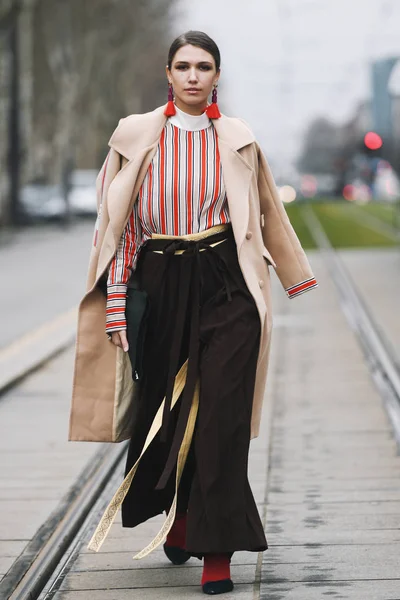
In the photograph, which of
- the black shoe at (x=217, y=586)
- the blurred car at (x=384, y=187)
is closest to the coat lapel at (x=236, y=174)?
the black shoe at (x=217, y=586)

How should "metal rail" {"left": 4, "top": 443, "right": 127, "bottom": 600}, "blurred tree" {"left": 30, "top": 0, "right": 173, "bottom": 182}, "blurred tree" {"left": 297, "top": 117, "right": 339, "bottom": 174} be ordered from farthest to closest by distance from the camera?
"blurred tree" {"left": 297, "top": 117, "right": 339, "bottom": 174}
"blurred tree" {"left": 30, "top": 0, "right": 173, "bottom": 182}
"metal rail" {"left": 4, "top": 443, "right": 127, "bottom": 600}

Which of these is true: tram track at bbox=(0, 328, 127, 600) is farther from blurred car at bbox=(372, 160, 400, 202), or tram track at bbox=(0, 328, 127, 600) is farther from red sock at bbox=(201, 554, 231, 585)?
blurred car at bbox=(372, 160, 400, 202)

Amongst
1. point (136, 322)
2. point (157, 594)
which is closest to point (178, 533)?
point (157, 594)

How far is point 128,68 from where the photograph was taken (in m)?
81.0

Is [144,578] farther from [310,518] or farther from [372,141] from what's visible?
[372,141]

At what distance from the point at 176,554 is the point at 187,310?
38.3 inches

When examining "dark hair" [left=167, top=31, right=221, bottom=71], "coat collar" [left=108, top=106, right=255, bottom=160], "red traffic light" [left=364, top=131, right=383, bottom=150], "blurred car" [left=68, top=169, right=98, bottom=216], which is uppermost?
"dark hair" [left=167, top=31, right=221, bottom=71]

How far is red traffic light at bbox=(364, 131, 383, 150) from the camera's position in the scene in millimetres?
27375

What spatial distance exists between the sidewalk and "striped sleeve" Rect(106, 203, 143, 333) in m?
0.93

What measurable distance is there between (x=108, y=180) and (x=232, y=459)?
3.30ft

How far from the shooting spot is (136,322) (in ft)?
16.1

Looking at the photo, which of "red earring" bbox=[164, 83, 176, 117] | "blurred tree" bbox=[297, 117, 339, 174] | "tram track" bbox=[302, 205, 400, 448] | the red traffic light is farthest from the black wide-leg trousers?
"blurred tree" bbox=[297, 117, 339, 174]

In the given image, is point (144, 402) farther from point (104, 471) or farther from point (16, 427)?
point (16, 427)

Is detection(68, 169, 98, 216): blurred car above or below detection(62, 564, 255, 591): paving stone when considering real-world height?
below
